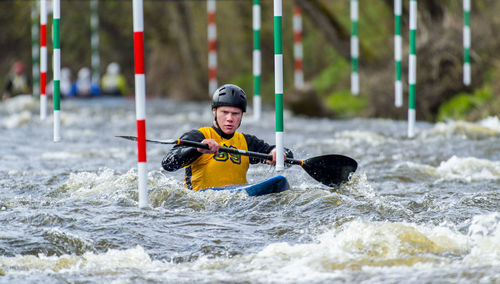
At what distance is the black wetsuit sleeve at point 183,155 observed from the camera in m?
6.09

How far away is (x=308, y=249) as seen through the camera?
461 cm

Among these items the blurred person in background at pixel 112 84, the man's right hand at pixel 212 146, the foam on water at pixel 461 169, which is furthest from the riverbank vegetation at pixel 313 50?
the man's right hand at pixel 212 146

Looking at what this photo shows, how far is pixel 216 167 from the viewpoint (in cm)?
639

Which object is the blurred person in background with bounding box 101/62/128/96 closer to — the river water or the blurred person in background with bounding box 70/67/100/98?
the blurred person in background with bounding box 70/67/100/98

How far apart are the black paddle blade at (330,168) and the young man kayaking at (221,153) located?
21cm

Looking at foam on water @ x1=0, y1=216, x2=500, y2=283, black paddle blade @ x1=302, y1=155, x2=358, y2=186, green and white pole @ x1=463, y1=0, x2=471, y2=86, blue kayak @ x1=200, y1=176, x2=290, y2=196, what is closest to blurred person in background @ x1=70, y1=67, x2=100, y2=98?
green and white pole @ x1=463, y1=0, x2=471, y2=86

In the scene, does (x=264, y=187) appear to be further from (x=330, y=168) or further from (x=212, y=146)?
(x=330, y=168)

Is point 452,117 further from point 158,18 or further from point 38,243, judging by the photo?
point 158,18

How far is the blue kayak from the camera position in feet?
20.0

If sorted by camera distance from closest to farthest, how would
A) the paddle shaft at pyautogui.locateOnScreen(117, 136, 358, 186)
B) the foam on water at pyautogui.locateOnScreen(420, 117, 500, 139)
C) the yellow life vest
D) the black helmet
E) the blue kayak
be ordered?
the blue kayak < the black helmet < the yellow life vest < the paddle shaft at pyautogui.locateOnScreen(117, 136, 358, 186) < the foam on water at pyautogui.locateOnScreen(420, 117, 500, 139)

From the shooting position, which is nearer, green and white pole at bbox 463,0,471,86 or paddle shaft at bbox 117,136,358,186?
paddle shaft at bbox 117,136,358,186

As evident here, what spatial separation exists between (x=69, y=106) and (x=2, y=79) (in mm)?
10431

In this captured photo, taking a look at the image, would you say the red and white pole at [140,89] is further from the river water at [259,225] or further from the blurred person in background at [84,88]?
the blurred person in background at [84,88]

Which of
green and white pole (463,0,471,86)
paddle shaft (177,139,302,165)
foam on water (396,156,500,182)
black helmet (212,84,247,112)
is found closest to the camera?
paddle shaft (177,139,302,165)
